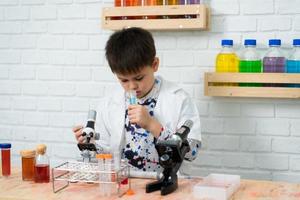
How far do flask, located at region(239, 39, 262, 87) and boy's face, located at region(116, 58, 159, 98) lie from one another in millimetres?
575

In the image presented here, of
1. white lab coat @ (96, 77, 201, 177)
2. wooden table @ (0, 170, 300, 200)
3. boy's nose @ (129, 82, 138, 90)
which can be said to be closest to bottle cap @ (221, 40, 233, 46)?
white lab coat @ (96, 77, 201, 177)

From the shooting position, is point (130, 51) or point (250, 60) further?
point (250, 60)

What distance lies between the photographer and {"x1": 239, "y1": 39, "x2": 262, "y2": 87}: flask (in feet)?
8.70

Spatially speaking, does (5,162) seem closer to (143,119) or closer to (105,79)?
(143,119)

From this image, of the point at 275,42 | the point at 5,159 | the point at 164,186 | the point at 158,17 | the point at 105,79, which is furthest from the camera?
the point at 105,79

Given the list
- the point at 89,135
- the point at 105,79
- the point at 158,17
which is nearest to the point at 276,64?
the point at 158,17

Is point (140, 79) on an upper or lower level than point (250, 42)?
lower

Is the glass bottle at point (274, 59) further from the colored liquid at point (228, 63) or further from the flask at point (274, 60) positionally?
Result: the colored liquid at point (228, 63)

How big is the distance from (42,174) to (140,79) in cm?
60

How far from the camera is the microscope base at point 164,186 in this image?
178 cm

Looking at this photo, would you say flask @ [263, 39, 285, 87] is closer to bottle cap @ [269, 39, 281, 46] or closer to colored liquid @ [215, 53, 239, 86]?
bottle cap @ [269, 39, 281, 46]

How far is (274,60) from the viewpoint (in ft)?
8.57

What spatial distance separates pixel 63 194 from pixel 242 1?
1513 millimetres

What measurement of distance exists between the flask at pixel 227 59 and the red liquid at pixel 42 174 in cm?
115
